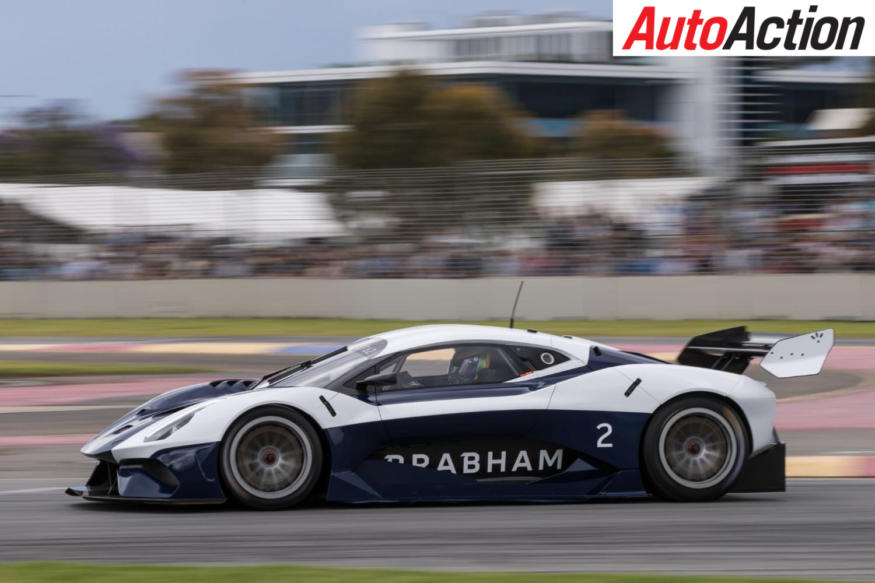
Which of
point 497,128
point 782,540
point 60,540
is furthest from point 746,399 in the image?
point 497,128

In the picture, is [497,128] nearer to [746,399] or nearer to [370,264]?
[370,264]

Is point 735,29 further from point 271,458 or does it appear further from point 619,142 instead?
point 271,458

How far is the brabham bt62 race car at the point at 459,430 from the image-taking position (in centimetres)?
660

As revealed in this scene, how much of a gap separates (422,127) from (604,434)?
104ft

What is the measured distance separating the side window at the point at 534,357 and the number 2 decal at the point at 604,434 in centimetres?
46

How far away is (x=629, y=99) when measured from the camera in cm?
5812

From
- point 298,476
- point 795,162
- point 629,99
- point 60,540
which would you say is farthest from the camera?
point 629,99

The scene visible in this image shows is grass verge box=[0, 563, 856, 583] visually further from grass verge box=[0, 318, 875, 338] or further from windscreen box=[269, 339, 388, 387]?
grass verge box=[0, 318, 875, 338]

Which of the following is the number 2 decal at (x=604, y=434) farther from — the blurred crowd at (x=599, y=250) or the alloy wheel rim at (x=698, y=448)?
the blurred crowd at (x=599, y=250)

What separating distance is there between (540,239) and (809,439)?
13.7 metres

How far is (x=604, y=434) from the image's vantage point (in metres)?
6.85

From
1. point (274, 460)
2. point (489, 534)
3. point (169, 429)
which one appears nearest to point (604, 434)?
point (489, 534)

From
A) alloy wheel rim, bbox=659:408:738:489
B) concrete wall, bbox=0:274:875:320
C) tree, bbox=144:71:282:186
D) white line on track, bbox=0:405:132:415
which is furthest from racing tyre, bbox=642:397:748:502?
tree, bbox=144:71:282:186

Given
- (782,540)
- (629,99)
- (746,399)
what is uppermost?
(629,99)
